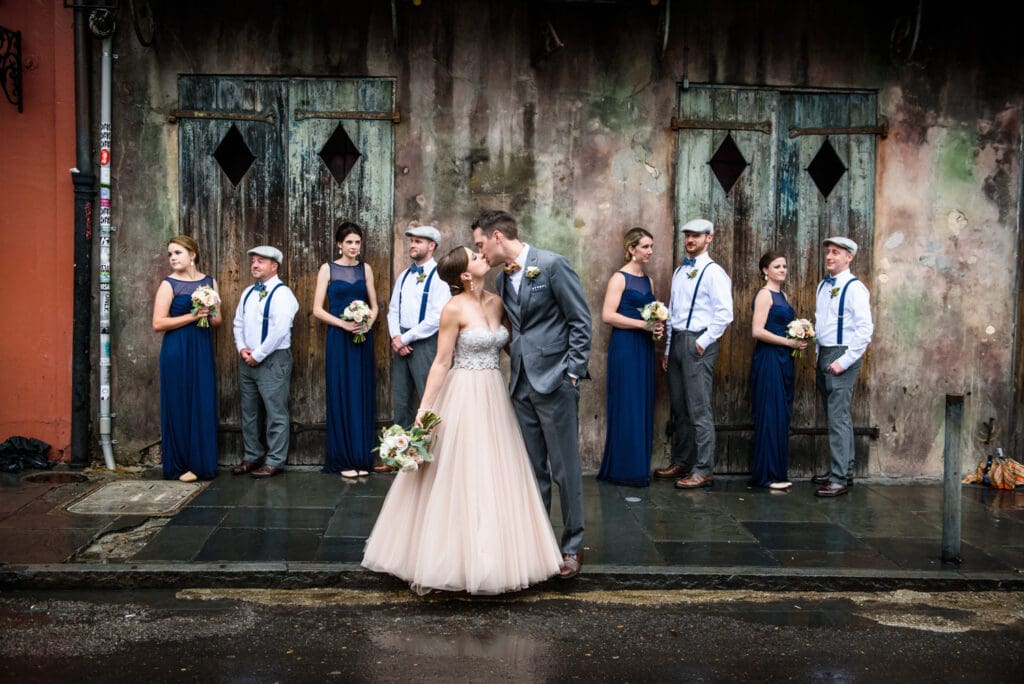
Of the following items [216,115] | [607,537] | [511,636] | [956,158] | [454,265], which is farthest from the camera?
[956,158]

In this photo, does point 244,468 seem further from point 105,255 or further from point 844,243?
point 844,243

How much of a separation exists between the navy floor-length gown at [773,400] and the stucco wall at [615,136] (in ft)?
3.21

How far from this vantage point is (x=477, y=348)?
605cm

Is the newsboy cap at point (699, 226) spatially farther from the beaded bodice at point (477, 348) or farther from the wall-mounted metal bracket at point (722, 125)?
the beaded bodice at point (477, 348)

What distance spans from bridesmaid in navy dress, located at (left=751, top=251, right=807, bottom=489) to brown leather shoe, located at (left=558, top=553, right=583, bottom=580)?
3.24 m

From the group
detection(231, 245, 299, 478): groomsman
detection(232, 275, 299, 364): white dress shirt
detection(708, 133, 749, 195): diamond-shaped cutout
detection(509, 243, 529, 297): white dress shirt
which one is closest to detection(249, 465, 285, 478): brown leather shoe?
detection(231, 245, 299, 478): groomsman

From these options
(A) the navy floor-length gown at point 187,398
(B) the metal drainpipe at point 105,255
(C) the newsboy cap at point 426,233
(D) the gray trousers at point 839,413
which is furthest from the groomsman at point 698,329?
(B) the metal drainpipe at point 105,255

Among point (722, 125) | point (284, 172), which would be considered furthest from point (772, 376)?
point (284, 172)

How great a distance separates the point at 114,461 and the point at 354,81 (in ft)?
13.7

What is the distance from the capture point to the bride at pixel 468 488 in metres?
5.68

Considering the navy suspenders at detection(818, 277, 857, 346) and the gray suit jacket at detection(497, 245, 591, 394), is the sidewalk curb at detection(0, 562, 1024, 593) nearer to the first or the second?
the gray suit jacket at detection(497, 245, 591, 394)

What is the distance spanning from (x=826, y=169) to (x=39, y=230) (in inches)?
291

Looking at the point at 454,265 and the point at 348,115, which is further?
the point at 348,115

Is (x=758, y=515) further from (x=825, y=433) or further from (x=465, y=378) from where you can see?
(x=465, y=378)
